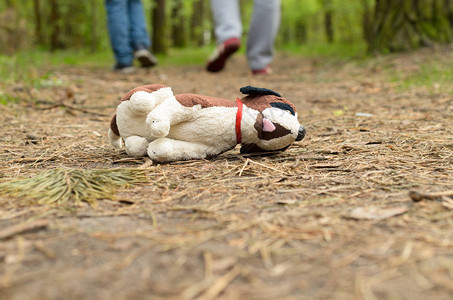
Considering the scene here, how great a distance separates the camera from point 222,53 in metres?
4.96

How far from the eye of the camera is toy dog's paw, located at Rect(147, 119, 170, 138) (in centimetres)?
156

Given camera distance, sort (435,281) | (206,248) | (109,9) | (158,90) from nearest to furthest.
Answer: (435,281), (206,248), (158,90), (109,9)

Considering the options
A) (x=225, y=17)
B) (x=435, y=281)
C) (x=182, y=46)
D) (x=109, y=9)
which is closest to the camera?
(x=435, y=281)

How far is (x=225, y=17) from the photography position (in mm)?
4688

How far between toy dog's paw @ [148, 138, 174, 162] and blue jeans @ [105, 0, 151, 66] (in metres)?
4.08

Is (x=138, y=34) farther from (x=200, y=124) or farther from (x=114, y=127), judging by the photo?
(x=200, y=124)

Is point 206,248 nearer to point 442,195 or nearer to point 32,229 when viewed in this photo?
point 32,229

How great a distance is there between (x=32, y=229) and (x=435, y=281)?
35.0 inches

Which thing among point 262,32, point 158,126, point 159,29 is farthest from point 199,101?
point 159,29

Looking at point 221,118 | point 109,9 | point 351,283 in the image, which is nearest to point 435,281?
point 351,283

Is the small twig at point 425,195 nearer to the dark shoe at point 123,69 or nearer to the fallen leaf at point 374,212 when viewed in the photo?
the fallen leaf at point 374,212

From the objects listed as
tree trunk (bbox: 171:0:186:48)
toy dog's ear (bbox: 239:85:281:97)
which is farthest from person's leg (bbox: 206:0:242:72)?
tree trunk (bbox: 171:0:186:48)

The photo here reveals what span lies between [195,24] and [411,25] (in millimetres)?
11513

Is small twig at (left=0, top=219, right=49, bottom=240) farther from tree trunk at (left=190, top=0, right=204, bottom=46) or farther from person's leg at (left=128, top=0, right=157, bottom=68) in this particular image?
tree trunk at (left=190, top=0, right=204, bottom=46)
